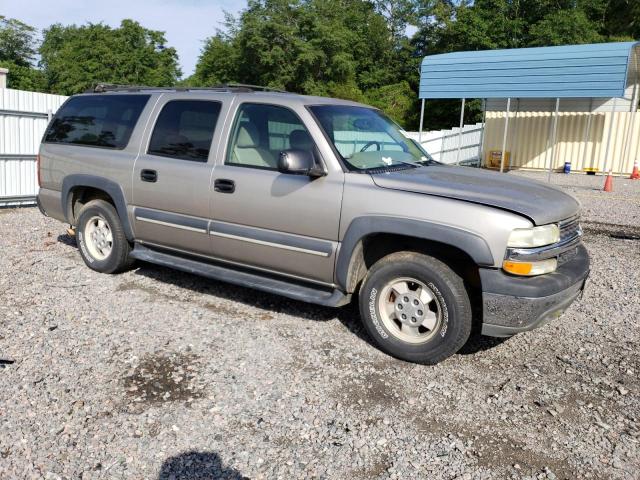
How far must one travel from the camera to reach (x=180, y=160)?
541 centimetres

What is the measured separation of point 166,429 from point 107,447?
337mm

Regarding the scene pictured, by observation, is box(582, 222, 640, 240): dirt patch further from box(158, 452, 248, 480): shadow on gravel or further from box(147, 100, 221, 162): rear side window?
box(158, 452, 248, 480): shadow on gravel

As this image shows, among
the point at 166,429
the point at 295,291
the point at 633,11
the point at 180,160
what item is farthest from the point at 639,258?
the point at 633,11

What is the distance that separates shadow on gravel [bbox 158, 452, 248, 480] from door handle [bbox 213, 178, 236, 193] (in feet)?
8.00

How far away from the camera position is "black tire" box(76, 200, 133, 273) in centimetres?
606

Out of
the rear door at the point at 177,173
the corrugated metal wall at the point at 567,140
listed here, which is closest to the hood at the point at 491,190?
the rear door at the point at 177,173

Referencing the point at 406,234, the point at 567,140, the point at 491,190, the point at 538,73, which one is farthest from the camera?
the point at 567,140

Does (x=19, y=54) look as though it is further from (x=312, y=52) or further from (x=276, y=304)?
(x=276, y=304)

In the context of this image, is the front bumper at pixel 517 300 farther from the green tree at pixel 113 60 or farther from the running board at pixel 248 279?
the green tree at pixel 113 60

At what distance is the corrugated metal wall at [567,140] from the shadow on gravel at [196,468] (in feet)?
67.7

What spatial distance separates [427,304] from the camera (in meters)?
4.24

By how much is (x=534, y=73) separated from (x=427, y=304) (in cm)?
1668

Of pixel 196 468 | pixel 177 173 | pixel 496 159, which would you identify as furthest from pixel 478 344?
pixel 496 159

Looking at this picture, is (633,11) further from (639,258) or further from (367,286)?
(367,286)
